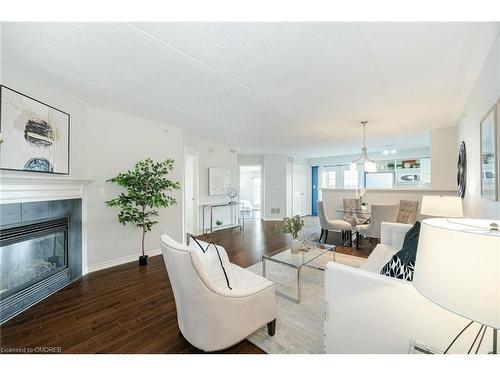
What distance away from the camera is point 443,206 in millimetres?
2475

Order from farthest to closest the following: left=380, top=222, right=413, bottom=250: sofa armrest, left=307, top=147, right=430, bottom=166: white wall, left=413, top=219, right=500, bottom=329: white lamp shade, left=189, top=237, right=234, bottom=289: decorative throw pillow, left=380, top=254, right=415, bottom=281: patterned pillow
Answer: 1. left=307, top=147, right=430, bottom=166: white wall
2. left=380, top=222, right=413, bottom=250: sofa armrest
3. left=189, top=237, right=234, bottom=289: decorative throw pillow
4. left=380, top=254, right=415, bottom=281: patterned pillow
5. left=413, top=219, right=500, bottom=329: white lamp shade

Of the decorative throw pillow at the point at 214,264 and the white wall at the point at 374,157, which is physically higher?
the white wall at the point at 374,157

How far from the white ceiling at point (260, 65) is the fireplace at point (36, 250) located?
1442 millimetres

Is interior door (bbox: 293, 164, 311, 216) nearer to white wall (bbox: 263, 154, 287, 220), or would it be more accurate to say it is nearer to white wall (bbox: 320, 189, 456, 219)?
white wall (bbox: 263, 154, 287, 220)

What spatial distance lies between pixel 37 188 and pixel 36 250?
708 millimetres

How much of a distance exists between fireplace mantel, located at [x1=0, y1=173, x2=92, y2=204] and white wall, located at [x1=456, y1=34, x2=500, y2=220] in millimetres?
4106

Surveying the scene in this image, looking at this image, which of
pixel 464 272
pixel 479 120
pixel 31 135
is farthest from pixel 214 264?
pixel 479 120

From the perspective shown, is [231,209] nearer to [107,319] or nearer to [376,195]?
[376,195]

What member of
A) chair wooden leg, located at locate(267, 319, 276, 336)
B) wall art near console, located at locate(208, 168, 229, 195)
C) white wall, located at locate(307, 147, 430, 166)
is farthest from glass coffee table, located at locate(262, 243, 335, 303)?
white wall, located at locate(307, 147, 430, 166)

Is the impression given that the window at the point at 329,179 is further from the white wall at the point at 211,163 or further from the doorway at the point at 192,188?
the doorway at the point at 192,188

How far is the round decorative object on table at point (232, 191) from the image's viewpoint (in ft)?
19.9

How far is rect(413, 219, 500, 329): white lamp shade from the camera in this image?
0.57 metres

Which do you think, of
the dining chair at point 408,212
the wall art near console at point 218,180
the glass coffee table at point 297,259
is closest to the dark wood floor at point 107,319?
the glass coffee table at point 297,259
